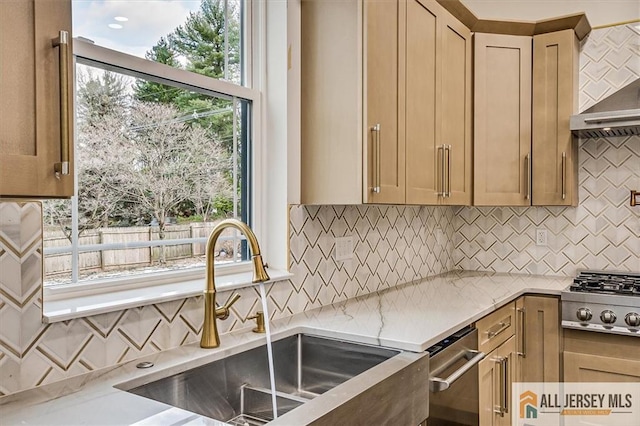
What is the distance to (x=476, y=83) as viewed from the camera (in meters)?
2.81

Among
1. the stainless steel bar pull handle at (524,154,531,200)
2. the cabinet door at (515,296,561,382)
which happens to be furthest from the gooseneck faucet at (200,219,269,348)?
the stainless steel bar pull handle at (524,154,531,200)

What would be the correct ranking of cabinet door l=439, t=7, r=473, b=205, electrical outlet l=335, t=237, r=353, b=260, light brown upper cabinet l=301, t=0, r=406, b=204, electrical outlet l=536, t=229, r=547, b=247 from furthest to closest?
electrical outlet l=536, t=229, r=547, b=247
cabinet door l=439, t=7, r=473, b=205
electrical outlet l=335, t=237, r=353, b=260
light brown upper cabinet l=301, t=0, r=406, b=204

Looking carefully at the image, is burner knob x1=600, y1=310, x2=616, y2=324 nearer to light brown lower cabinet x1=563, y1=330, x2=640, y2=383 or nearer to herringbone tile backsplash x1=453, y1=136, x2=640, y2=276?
light brown lower cabinet x1=563, y1=330, x2=640, y2=383

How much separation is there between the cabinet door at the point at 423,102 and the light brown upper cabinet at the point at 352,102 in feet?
0.26

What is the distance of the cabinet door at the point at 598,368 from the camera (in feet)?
7.69

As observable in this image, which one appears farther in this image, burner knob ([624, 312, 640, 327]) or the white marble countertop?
burner knob ([624, 312, 640, 327])

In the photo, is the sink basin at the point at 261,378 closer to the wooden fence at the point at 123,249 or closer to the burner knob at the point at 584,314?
the wooden fence at the point at 123,249

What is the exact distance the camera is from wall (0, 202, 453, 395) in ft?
3.75

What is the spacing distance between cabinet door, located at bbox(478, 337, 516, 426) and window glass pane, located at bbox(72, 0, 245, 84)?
1591 millimetres

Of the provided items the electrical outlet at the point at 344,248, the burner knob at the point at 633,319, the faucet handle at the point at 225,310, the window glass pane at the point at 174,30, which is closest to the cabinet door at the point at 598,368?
the burner knob at the point at 633,319

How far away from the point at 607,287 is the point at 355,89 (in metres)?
1.69

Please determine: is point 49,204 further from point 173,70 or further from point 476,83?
point 476,83

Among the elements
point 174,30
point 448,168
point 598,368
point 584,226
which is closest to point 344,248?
point 448,168

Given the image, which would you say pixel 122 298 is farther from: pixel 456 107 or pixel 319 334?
pixel 456 107
